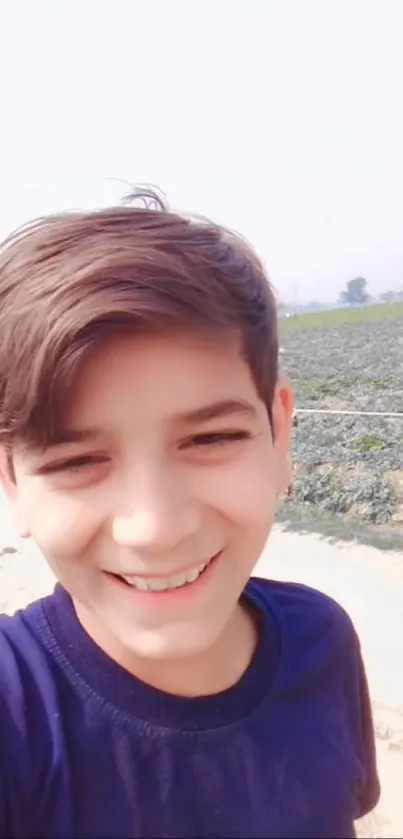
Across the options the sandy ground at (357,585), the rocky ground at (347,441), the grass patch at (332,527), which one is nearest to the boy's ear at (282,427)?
the sandy ground at (357,585)

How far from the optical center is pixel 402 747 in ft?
5.77

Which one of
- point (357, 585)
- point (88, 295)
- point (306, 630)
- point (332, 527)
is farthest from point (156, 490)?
point (332, 527)

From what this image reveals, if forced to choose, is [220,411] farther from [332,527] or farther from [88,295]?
[332,527]

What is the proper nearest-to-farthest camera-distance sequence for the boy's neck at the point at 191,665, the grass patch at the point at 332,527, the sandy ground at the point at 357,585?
the boy's neck at the point at 191,665, the sandy ground at the point at 357,585, the grass patch at the point at 332,527

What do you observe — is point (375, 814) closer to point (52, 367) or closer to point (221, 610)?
point (221, 610)

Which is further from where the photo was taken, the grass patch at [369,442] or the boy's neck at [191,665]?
the grass patch at [369,442]

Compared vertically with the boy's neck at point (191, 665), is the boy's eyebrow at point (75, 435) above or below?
above

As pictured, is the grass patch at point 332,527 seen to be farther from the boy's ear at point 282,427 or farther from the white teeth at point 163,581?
the white teeth at point 163,581

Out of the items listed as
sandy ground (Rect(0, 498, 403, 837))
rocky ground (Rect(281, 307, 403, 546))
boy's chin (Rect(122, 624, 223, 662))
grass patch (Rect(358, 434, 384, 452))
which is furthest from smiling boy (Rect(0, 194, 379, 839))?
grass patch (Rect(358, 434, 384, 452))

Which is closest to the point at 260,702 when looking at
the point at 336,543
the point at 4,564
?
the point at 4,564

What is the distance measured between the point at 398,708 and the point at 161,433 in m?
1.60

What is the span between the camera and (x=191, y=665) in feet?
1.84

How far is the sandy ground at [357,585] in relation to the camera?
183cm

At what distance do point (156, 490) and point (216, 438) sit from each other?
0.06 meters
